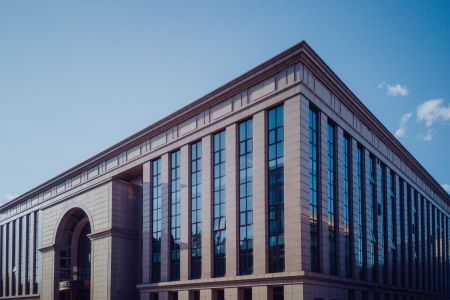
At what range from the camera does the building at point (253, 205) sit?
102 feet

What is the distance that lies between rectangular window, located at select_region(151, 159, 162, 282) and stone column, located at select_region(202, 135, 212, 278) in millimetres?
6690

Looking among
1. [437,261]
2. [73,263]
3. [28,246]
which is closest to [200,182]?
[73,263]

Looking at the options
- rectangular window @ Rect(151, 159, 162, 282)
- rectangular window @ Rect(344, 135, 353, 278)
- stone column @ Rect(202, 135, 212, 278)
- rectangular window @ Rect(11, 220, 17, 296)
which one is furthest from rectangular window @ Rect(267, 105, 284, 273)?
rectangular window @ Rect(11, 220, 17, 296)

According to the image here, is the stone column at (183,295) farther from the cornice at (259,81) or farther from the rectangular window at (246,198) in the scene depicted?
the cornice at (259,81)

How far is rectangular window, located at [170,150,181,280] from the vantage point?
127ft

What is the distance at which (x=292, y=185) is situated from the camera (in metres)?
30.3

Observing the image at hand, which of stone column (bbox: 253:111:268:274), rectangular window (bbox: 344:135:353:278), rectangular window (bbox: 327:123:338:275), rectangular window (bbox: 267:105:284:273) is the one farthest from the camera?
rectangular window (bbox: 344:135:353:278)

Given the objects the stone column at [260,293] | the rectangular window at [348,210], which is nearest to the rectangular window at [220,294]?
the stone column at [260,293]

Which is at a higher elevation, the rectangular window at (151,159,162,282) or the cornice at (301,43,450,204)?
the cornice at (301,43,450,204)

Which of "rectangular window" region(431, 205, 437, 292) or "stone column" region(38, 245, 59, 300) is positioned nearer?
"stone column" region(38, 245, 59, 300)

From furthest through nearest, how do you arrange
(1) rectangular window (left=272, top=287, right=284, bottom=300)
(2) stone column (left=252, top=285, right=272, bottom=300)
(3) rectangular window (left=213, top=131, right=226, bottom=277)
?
(3) rectangular window (left=213, top=131, right=226, bottom=277)
(2) stone column (left=252, top=285, right=272, bottom=300)
(1) rectangular window (left=272, top=287, right=284, bottom=300)

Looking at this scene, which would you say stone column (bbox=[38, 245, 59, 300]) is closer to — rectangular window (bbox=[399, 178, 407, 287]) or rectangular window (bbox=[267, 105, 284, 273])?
rectangular window (bbox=[267, 105, 284, 273])

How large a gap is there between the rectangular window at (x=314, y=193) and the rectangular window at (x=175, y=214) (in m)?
12.2

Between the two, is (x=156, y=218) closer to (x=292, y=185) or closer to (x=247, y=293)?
(x=247, y=293)
